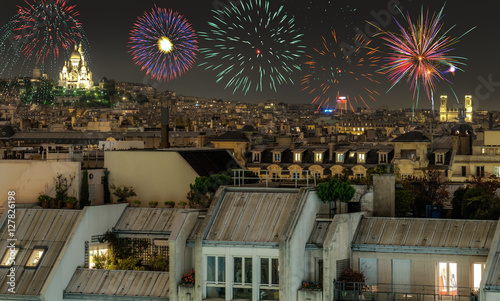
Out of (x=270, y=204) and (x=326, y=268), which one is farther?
(x=270, y=204)

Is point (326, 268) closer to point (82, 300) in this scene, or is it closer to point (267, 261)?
point (267, 261)

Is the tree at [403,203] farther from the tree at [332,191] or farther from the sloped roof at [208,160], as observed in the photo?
the sloped roof at [208,160]

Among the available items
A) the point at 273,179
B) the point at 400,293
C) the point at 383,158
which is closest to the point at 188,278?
the point at 400,293

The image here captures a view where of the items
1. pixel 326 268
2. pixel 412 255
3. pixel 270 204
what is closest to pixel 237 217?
pixel 270 204

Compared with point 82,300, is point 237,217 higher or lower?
higher

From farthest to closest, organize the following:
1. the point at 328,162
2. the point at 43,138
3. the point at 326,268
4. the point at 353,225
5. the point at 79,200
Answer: the point at 43,138, the point at 328,162, the point at 79,200, the point at 353,225, the point at 326,268

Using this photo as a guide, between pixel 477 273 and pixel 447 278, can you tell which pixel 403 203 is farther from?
pixel 477 273

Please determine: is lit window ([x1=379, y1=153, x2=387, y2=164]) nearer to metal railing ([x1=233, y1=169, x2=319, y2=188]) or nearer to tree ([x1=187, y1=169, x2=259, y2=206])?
metal railing ([x1=233, y1=169, x2=319, y2=188])
